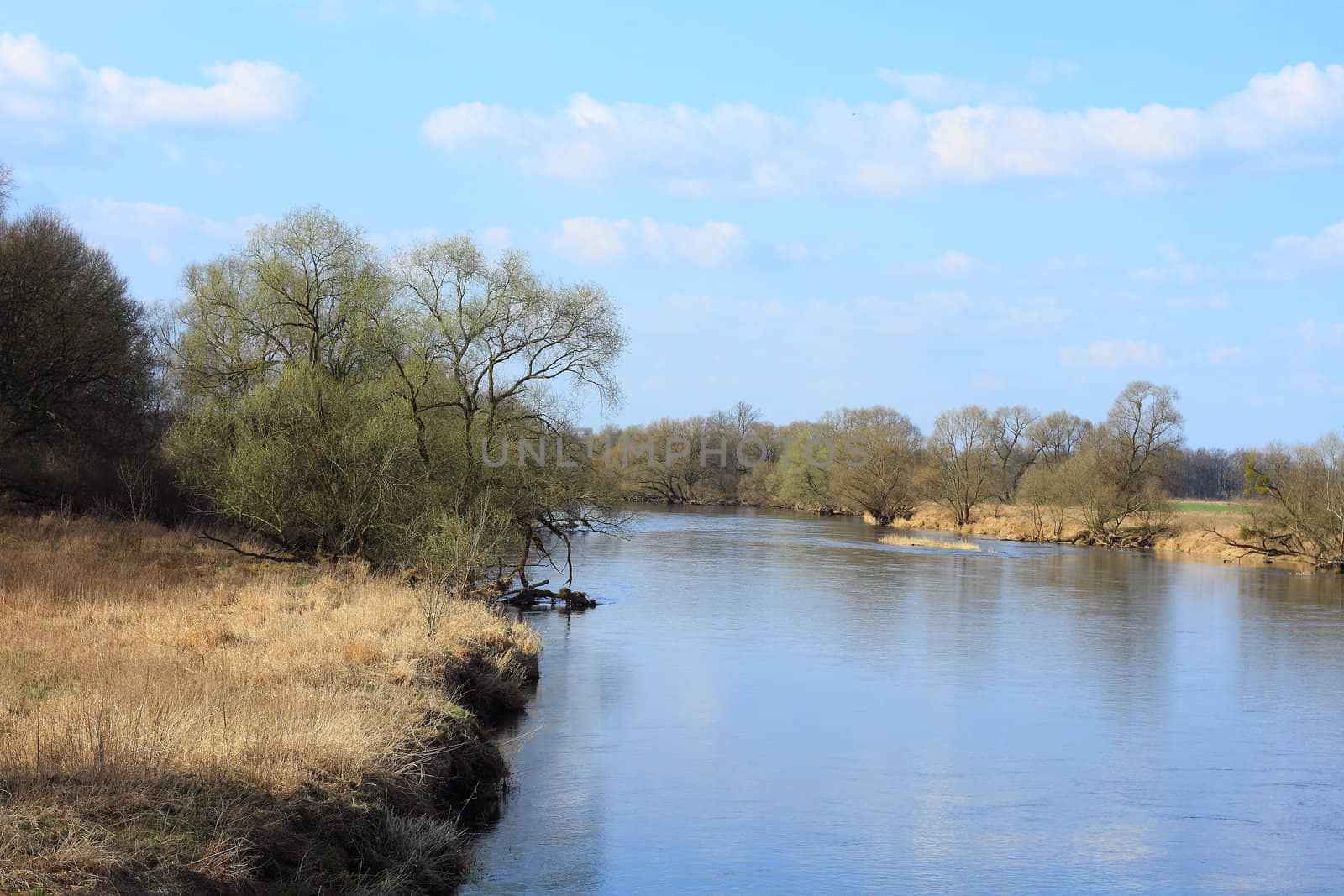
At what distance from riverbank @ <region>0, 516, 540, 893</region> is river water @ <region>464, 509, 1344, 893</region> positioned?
33.9 inches

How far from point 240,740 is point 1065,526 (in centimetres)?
Answer: 5735

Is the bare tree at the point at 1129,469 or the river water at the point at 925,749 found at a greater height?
the bare tree at the point at 1129,469

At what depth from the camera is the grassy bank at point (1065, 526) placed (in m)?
52.8

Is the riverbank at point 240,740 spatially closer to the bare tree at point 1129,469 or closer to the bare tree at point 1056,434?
the bare tree at point 1129,469

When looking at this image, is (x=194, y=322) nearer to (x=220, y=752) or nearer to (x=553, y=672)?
(x=553, y=672)

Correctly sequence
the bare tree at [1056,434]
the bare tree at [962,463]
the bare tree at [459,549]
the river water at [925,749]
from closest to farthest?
the river water at [925,749]
the bare tree at [459,549]
the bare tree at [962,463]
the bare tree at [1056,434]

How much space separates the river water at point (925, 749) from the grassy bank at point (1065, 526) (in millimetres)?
21044

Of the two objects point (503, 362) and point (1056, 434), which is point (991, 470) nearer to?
point (1056, 434)

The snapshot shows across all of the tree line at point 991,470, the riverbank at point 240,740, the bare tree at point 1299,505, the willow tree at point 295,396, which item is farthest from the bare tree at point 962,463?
the riverbank at point 240,740

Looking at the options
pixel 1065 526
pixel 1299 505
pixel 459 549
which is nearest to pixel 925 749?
pixel 459 549

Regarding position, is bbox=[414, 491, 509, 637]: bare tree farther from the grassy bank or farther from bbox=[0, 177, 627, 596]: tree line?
the grassy bank

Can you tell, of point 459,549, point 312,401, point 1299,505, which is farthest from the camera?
point 1299,505

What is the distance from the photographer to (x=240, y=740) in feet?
30.6

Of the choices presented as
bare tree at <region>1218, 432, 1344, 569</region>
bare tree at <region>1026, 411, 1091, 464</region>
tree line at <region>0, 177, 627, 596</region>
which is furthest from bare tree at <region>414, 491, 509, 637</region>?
bare tree at <region>1026, 411, 1091, 464</region>
